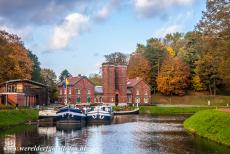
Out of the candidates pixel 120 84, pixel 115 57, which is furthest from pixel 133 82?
pixel 115 57

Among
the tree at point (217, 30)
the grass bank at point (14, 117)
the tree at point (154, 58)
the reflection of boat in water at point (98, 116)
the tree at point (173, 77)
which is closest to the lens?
the tree at point (217, 30)

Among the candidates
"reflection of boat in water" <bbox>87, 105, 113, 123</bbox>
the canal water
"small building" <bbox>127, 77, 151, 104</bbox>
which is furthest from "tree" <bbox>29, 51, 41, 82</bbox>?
the canal water

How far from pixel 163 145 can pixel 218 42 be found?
1581cm

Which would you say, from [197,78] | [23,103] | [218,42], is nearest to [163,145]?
[218,42]

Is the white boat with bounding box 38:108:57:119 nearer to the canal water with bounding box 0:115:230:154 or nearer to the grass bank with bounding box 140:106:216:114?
the canal water with bounding box 0:115:230:154

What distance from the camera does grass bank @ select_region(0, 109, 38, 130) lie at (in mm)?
58194

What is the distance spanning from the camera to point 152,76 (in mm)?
133375

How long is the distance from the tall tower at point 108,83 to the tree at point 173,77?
1605 centimetres

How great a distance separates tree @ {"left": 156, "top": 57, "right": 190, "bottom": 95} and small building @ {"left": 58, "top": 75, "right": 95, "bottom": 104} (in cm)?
2160

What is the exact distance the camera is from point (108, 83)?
11762cm

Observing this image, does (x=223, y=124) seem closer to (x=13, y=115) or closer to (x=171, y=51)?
(x=13, y=115)

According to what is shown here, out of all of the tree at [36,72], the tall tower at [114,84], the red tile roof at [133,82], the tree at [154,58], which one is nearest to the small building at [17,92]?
the tall tower at [114,84]

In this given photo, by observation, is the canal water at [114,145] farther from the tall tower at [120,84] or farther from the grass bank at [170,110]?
the tall tower at [120,84]

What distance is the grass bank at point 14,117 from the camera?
58194 millimetres
